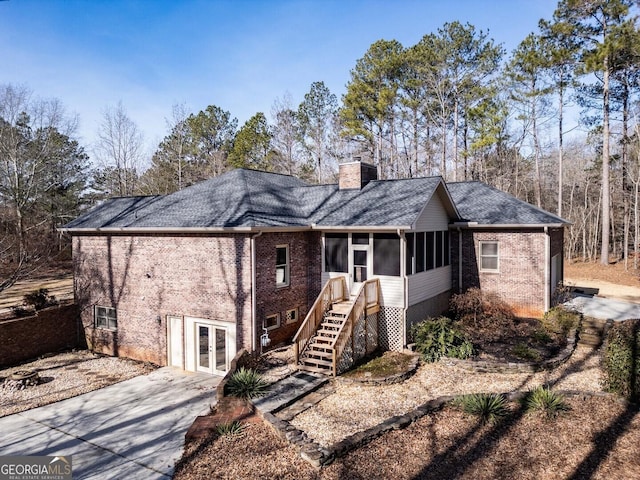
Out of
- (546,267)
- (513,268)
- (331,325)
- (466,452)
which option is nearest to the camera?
(466,452)

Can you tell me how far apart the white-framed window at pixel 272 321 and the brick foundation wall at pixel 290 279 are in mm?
100

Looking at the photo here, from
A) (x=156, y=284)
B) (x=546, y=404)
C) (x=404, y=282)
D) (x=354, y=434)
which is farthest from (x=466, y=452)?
(x=156, y=284)

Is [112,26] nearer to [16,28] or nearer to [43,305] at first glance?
[16,28]

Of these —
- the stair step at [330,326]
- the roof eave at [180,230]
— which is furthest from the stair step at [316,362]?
the roof eave at [180,230]

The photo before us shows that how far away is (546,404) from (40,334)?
646 inches

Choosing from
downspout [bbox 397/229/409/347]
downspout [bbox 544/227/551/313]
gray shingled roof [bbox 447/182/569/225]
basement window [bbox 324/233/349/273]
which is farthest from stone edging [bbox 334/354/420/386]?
gray shingled roof [bbox 447/182/569/225]

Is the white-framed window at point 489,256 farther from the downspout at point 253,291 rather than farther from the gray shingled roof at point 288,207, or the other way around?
the downspout at point 253,291

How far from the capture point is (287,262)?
1325cm

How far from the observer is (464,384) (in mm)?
10109

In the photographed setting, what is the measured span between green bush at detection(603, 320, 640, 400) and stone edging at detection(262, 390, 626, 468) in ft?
0.77

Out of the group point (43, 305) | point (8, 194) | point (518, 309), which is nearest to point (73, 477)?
point (43, 305)

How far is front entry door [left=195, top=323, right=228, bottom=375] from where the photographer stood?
12.4 metres

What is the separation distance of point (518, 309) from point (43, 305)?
1855cm

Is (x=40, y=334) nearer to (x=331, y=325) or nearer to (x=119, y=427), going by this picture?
(x=119, y=427)
